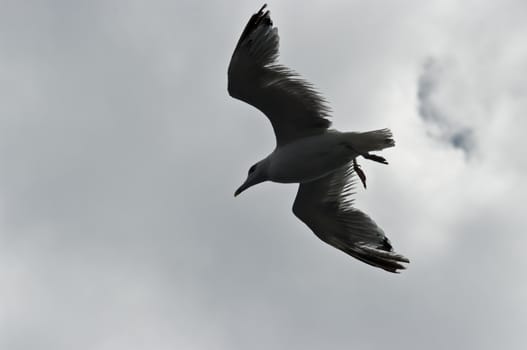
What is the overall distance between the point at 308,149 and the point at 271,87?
1243 mm

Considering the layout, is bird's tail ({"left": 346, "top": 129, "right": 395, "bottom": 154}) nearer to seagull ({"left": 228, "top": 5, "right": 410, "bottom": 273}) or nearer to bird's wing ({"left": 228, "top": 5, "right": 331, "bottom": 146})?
seagull ({"left": 228, "top": 5, "right": 410, "bottom": 273})

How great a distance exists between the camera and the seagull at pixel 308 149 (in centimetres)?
1570

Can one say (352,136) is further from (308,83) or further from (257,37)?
(257,37)

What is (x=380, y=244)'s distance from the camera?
1792 cm

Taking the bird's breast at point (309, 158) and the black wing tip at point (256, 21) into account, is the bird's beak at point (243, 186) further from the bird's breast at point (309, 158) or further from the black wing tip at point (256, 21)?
the black wing tip at point (256, 21)

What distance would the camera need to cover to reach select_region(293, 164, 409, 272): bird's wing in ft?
59.2

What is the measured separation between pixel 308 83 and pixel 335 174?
104 inches

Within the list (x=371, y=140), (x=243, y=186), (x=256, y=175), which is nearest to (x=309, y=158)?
(x=371, y=140)

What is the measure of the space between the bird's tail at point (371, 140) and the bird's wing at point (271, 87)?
803 millimetres

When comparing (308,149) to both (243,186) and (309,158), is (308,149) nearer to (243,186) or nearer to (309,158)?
(309,158)

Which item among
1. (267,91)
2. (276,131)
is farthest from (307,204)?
(267,91)

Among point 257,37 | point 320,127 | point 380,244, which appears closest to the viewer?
point 257,37

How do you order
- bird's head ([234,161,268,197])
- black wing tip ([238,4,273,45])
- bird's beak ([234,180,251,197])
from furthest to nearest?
1. bird's beak ([234,180,251,197])
2. bird's head ([234,161,268,197])
3. black wing tip ([238,4,273,45])

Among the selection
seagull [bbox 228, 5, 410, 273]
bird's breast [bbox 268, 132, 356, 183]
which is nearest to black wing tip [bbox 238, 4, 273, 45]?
seagull [bbox 228, 5, 410, 273]
